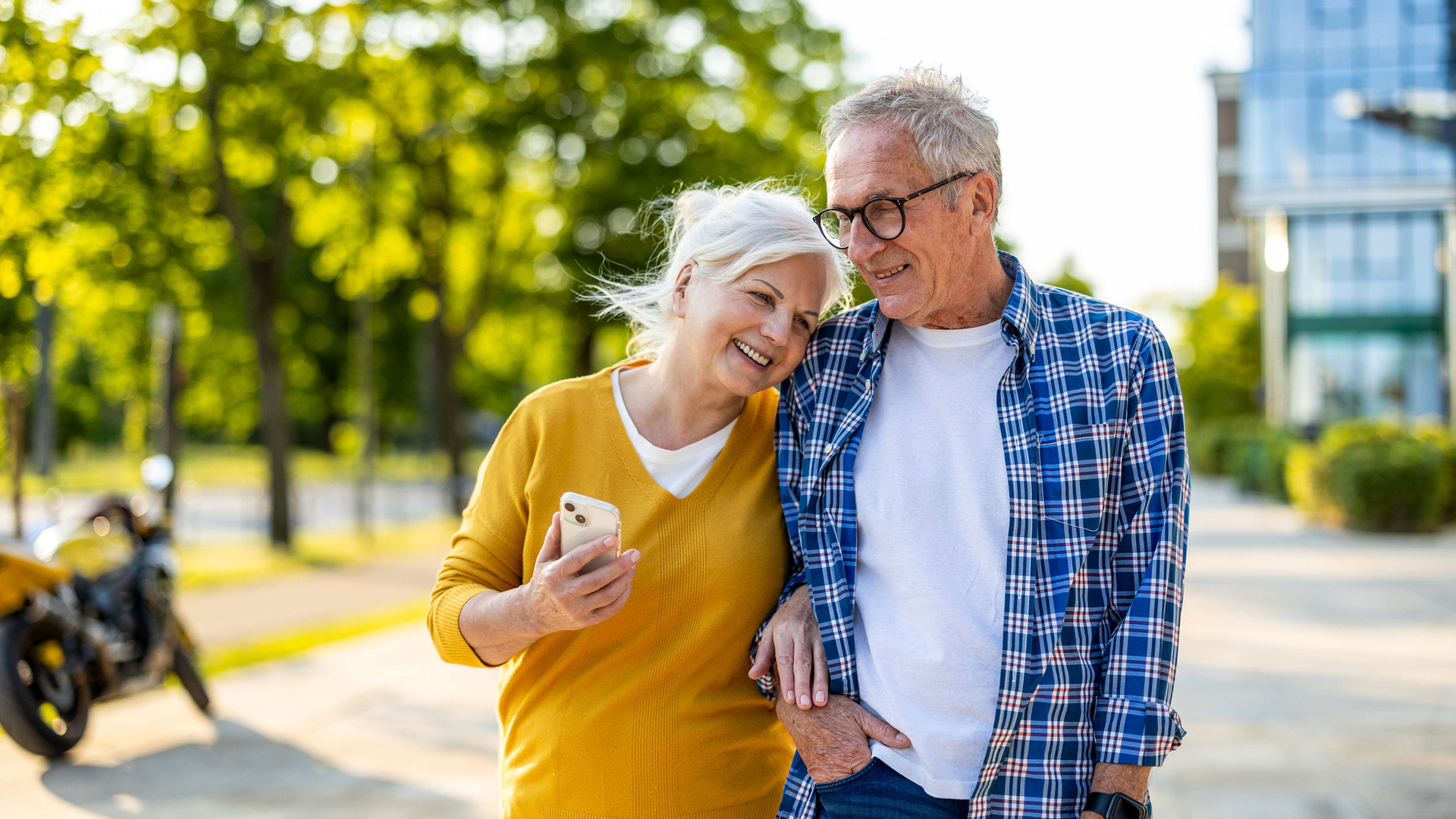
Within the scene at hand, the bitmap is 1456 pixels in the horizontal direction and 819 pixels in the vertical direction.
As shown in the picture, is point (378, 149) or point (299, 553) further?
point (378, 149)

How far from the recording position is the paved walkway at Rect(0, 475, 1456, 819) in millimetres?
5129

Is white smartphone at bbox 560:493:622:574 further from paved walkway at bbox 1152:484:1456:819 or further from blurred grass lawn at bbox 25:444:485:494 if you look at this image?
blurred grass lawn at bbox 25:444:485:494

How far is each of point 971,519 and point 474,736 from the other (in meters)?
4.81

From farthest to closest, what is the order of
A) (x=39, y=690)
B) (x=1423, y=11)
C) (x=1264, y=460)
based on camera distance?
1. (x=1423, y=11)
2. (x=1264, y=460)
3. (x=39, y=690)

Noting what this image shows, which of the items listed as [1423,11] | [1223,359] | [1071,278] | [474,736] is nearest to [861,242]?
[474,736]

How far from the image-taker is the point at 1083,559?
2061mm

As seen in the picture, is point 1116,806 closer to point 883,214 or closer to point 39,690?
point 883,214

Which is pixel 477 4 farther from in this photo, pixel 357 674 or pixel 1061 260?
pixel 357 674

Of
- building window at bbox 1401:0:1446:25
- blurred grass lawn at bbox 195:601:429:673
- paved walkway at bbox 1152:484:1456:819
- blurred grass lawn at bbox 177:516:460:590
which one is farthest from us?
building window at bbox 1401:0:1446:25

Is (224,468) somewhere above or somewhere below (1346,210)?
below

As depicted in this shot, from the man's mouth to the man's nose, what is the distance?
0.88 ft

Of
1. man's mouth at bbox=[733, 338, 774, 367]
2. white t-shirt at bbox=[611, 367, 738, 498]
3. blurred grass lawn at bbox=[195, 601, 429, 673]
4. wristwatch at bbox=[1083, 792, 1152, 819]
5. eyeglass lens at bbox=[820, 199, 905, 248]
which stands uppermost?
eyeglass lens at bbox=[820, 199, 905, 248]

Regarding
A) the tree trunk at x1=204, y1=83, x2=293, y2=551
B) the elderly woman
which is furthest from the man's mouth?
the tree trunk at x1=204, y1=83, x2=293, y2=551

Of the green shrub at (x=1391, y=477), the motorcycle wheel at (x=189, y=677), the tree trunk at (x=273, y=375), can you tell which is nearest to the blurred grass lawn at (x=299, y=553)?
the tree trunk at (x=273, y=375)
